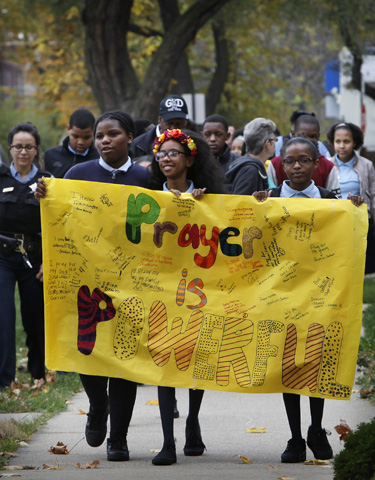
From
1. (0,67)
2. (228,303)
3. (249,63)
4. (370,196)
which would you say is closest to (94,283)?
(228,303)

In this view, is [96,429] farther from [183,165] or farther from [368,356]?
[368,356]

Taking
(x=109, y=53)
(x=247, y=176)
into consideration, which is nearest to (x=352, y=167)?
(x=247, y=176)

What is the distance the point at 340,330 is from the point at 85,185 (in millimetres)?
1770

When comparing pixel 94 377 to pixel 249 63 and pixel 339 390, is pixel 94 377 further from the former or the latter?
pixel 249 63

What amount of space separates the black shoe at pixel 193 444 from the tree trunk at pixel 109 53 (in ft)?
43.0

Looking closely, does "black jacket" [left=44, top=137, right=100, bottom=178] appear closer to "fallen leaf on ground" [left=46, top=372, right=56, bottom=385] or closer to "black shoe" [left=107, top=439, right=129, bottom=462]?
"fallen leaf on ground" [left=46, top=372, right=56, bottom=385]

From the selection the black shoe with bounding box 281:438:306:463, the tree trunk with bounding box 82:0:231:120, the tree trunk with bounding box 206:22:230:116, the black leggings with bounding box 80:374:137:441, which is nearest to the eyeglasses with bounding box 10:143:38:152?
the black leggings with bounding box 80:374:137:441

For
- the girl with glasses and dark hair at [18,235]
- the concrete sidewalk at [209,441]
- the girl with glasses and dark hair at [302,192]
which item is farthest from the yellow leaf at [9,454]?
the girl with glasses and dark hair at [18,235]

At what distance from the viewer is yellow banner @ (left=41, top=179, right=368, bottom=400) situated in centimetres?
578

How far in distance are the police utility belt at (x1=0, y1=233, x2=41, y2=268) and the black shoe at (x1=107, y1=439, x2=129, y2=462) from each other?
2.71m

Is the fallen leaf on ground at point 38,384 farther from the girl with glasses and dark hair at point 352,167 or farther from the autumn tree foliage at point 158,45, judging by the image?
the autumn tree foliage at point 158,45

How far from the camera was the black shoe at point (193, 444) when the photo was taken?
5996mm

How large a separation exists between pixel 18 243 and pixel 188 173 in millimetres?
2414

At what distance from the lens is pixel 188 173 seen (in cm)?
626
